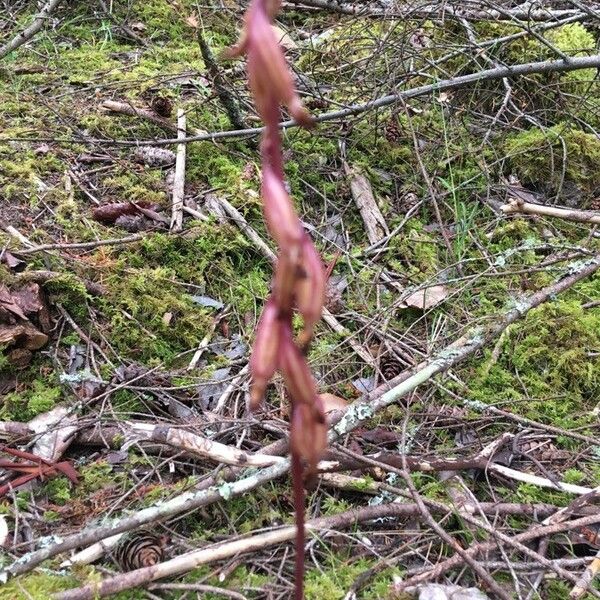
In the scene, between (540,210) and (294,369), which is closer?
(294,369)

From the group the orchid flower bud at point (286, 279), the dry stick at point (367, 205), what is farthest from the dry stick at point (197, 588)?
the dry stick at point (367, 205)

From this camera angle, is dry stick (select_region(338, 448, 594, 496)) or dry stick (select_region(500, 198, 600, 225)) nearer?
dry stick (select_region(338, 448, 594, 496))

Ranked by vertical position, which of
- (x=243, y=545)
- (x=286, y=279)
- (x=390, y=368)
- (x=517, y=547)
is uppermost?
(x=286, y=279)

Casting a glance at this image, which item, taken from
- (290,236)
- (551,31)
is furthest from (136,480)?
(551,31)

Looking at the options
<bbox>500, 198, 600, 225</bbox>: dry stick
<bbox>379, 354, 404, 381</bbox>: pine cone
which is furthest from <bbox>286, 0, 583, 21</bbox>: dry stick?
<bbox>379, 354, 404, 381</bbox>: pine cone

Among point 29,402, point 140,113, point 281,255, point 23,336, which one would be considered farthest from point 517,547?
point 140,113

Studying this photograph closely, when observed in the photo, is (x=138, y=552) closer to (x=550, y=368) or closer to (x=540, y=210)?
(x=550, y=368)

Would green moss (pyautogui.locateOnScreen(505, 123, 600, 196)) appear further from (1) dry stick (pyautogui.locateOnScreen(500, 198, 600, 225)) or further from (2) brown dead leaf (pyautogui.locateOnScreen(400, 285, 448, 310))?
(2) brown dead leaf (pyautogui.locateOnScreen(400, 285, 448, 310))

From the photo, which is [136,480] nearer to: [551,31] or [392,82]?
[392,82]
